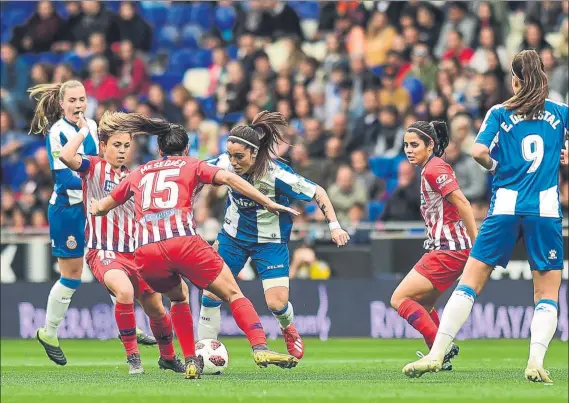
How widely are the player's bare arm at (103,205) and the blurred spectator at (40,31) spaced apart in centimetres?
1264

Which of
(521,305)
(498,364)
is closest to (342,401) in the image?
(498,364)

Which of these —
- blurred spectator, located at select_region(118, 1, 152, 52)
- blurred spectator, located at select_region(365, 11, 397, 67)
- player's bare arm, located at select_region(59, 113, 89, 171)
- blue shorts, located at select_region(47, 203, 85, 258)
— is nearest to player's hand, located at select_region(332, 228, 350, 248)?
player's bare arm, located at select_region(59, 113, 89, 171)

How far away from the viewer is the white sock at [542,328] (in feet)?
29.0

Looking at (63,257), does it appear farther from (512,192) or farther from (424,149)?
Answer: (512,192)

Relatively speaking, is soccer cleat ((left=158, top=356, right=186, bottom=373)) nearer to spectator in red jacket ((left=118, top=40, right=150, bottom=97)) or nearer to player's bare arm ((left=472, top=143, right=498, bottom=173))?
player's bare arm ((left=472, top=143, right=498, bottom=173))

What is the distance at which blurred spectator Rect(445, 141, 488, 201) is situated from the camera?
55.1 feet

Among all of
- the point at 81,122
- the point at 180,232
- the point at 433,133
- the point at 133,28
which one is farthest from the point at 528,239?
the point at 133,28

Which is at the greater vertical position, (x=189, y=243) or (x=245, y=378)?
(x=189, y=243)

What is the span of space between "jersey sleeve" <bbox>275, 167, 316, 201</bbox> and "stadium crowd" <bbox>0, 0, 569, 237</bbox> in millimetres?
5434

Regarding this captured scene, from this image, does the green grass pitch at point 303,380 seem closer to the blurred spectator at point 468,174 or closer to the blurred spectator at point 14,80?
the blurred spectator at point 468,174

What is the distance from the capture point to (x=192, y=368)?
31.5ft

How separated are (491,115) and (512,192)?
56 cm

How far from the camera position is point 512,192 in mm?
8922

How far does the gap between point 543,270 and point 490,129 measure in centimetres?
106
